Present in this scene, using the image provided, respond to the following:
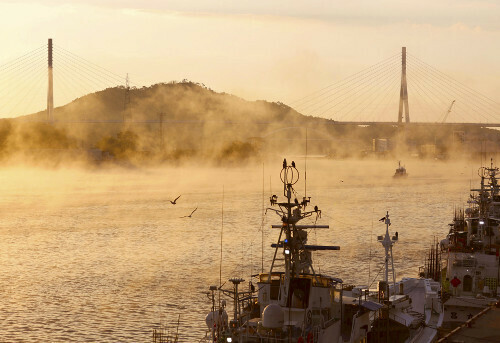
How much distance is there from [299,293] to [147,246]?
62.4 metres

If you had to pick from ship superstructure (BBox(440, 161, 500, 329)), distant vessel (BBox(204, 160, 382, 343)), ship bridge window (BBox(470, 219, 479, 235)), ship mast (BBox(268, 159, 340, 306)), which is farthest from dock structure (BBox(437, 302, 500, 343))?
ship bridge window (BBox(470, 219, 479, 235))

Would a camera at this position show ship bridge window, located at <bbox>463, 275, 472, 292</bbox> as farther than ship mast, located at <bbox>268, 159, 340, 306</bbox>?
Yes

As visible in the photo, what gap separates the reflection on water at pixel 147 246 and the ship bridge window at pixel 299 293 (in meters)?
19.8

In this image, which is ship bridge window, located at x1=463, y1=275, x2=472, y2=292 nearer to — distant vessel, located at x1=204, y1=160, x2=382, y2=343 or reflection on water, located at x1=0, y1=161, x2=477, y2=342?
reflection on water, located at x1=0, y1=161, x2=477, y2=342

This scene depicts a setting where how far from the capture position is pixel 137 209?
129 metres

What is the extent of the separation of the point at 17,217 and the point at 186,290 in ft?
222

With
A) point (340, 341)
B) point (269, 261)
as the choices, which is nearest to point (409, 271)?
point (269, 261)

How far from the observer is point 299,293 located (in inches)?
1054

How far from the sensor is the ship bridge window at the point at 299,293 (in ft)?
87.6

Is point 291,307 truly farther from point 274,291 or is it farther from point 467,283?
point 467,283

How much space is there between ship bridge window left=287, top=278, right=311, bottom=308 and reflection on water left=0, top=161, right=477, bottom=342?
19842mm

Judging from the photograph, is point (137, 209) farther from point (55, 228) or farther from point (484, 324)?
point (484, 324)

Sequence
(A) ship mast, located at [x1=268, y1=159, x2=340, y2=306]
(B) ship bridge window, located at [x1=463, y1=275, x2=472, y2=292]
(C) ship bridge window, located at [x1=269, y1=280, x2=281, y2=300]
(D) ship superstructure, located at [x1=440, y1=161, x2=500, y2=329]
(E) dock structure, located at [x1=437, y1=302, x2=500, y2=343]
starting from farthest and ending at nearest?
(B) ship bridge window, located at [x1=463, y1=275, x2=472, y2=292], (D) ship superstructure, located at [x1=440, y1=161, x2=500, y2=329], (E) dock structure, located at [x1=437, y1=302, x2=500, y2=343], (C) ship bridge window, located at [x1=269, y1=280, x2=281, y2=300], (A) ship mast, located at [x1=268, y1=159, x2=340, y2=306]

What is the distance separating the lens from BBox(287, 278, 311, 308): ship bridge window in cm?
2669
